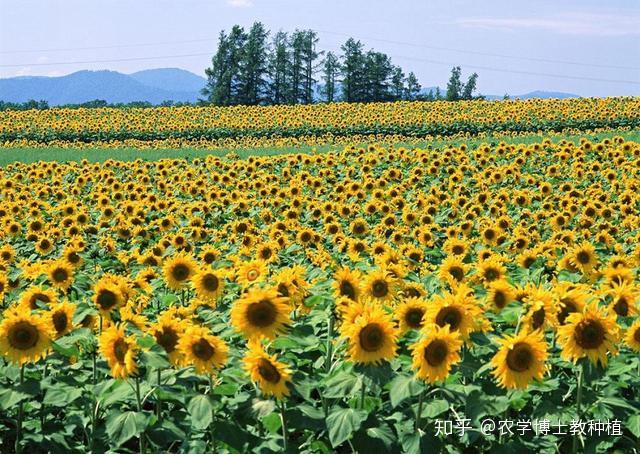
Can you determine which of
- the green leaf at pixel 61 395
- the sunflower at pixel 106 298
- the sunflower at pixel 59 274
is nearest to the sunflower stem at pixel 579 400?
the green leaf at pixel 61 395

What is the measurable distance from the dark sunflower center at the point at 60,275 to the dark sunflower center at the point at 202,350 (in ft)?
9.81

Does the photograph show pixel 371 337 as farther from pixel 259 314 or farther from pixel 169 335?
pixel 169 335

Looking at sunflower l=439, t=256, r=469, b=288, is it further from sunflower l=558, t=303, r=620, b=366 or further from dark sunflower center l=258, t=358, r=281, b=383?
dark sunflower center l=258, t=358, r=281, b=383

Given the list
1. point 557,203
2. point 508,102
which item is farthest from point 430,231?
point 508,102

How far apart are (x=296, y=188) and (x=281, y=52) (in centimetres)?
7660

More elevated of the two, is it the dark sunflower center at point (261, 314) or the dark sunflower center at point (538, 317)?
the dark sunflower center at point (261, 314)

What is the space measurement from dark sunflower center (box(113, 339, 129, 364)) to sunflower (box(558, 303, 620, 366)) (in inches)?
94.1

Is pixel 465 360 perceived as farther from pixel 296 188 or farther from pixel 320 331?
pixel 296 188

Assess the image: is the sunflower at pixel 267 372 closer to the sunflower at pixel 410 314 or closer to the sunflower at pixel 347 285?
the sunflower at pixel 410 314

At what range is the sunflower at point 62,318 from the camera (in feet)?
15.9

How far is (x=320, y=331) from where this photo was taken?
567 centimetres

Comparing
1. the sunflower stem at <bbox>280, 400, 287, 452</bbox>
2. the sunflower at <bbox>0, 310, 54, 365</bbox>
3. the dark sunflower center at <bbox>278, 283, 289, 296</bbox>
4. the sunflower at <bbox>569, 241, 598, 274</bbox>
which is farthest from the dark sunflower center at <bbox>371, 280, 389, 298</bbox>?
the sunflower at <bbox>569, 241, 598, 274</bbox>

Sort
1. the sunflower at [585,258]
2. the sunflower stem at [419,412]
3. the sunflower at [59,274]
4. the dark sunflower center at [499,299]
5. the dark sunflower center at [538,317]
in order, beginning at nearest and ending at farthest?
1. the sunflower stem at [419,412]
2. the dark sunflower center at [538,317]
3. the dark sunflower center at [499,299]
4. the sunflower at [59,274]
5. the sunflower at [585,258]

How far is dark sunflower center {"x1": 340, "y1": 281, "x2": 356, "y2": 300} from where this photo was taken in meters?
4.98
